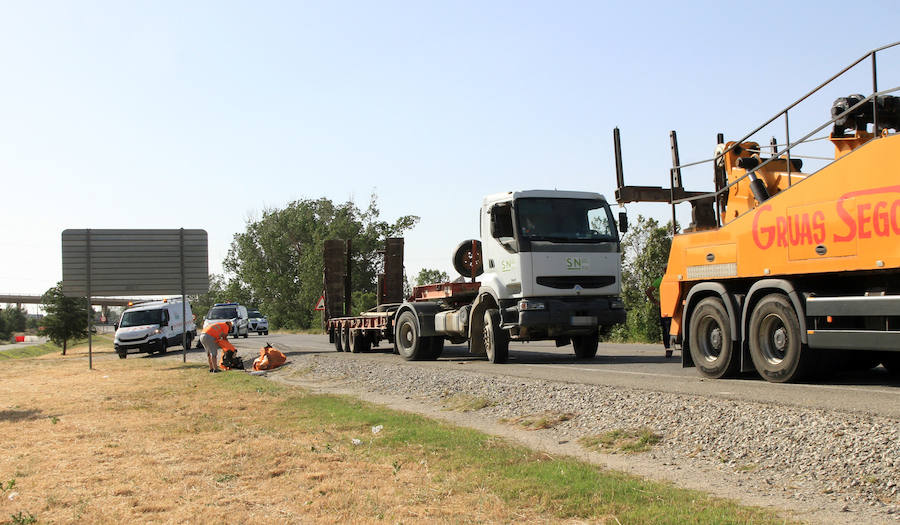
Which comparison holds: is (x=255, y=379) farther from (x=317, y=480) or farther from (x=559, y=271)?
(x=317, y=480)

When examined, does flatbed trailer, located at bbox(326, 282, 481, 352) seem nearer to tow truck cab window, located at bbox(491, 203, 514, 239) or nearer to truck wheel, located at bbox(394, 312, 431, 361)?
truck wheel, located at bbox(394, 312, 431, 361)

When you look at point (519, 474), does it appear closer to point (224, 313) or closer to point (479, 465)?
point (479, 465)


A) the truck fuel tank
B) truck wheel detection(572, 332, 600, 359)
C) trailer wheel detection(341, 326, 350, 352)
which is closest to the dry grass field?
the truck fuel tank

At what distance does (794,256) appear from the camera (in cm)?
1009

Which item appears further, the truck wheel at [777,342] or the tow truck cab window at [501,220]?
the tow truck cab window at [501,220]

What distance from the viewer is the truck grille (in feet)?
52.3

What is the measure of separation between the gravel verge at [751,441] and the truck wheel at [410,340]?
8049 millimetres

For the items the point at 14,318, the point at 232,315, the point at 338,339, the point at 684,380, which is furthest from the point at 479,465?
the point at 14,318

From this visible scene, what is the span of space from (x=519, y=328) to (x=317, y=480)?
9.51 metres

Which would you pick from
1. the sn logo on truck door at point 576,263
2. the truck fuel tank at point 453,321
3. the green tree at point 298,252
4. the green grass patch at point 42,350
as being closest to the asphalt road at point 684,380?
the truck fuel tank at point 453,321

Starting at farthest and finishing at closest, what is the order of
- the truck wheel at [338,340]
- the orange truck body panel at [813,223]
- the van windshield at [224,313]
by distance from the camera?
the van windshield at [224,313] → the truck wheel at [338,340] → the orange truck body panel at [813,223]

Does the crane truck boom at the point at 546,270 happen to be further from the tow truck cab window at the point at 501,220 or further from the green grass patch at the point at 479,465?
the green grass patch at the point at 479,465

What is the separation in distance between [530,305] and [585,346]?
2.55m

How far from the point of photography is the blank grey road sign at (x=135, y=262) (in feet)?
78.2
